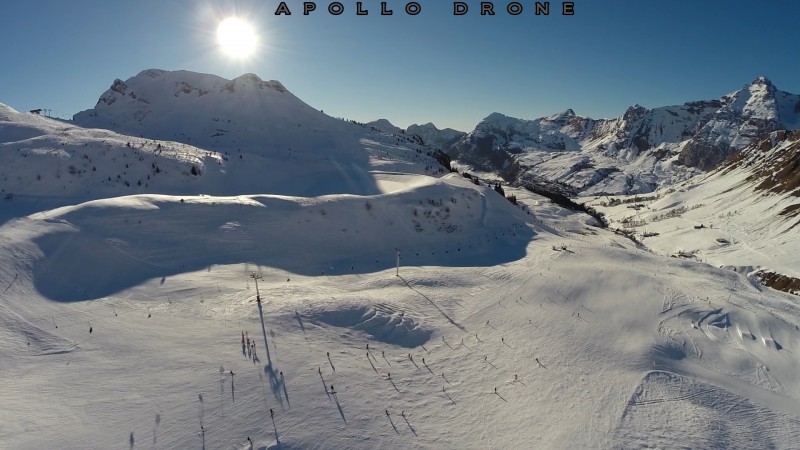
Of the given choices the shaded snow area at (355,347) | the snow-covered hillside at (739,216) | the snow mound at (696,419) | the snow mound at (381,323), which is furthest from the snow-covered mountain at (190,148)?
the snow-covered hillside at (739,216)

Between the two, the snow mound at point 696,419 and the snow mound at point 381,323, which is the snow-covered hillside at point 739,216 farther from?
the snow mound at point 381,323

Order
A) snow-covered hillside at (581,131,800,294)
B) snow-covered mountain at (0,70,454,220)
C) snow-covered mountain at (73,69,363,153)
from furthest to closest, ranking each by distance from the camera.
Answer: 1. snow-covered hillside at (581,131,800,294)
2. snow-covered mountain at (73,69,363,153)
3. snow-covered mountain at (0,70,454,220)

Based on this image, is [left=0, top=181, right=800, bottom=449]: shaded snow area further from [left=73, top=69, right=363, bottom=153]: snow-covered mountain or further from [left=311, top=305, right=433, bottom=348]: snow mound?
[left=73, top=69, right=363, bottom=153]: snow-covered mountain

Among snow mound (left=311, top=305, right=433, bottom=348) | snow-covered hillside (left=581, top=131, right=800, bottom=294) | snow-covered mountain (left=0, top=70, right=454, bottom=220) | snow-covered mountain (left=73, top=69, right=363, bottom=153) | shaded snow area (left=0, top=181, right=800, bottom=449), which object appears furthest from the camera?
snow-covered hillside (left=581, top=131, right=800, bottom=294)

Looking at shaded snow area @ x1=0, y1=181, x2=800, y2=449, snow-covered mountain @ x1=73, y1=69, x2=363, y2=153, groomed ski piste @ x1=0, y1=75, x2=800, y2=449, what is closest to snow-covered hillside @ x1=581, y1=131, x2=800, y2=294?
shaded snow area @ x1=0, y1=181, x2=800, y2=449

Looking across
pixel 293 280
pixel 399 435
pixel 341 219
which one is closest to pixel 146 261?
pixel 293 280

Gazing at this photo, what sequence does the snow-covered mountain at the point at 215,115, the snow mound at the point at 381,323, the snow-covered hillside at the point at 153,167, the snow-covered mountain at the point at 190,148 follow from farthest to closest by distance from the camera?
the snow-covered mountain at the point at 215,115 < the snow-covered mountain at the point at 190,148 < the snow-covered hillside at the point at 153,167 < the snow mound at the point at 381,323

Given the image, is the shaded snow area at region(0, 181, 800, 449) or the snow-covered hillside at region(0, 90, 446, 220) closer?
the shaded snow area at region(0, 181, 800, 449)
